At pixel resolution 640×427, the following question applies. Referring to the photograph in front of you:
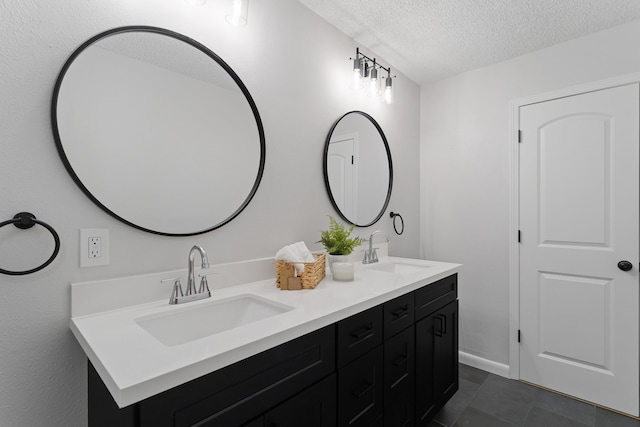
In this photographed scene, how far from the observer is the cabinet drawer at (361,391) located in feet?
3.89

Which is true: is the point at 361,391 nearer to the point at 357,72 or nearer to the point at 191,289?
the point at 191,289

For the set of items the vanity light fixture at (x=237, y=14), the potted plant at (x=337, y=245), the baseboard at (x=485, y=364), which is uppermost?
the vanity light fixture at (x=237, y=14)

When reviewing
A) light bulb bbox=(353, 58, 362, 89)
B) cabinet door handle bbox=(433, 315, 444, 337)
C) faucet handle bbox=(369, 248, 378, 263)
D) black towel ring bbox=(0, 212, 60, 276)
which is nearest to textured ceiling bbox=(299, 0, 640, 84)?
light bulb bbox=(353, 58, 362, 89)

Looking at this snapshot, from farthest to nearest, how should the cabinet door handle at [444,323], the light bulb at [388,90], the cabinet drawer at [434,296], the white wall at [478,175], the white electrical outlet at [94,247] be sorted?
the white wall at [478,175] → the light bulb at [388,90] → the cabinet door handle at [444,323] → the cabinet drawer at [434,296] → the white electrical outlet at [94,247]

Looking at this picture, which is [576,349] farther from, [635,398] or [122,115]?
[122,115]

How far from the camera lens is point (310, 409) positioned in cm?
105

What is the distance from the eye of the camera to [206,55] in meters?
1.43

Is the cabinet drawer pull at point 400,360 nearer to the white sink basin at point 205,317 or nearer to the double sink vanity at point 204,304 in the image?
the double sink vanity at point 204,304

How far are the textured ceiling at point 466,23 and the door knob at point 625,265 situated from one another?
1.52m

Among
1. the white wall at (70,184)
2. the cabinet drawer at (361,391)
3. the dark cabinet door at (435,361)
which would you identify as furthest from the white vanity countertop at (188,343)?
the dark cabinet door at (435,361)

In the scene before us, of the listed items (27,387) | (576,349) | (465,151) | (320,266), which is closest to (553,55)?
(465,151)

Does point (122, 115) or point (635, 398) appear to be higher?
point (122, 115)

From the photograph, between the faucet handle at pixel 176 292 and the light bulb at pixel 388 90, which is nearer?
the faucet handle at pixel 176 292

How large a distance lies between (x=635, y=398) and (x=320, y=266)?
217 centimetres
